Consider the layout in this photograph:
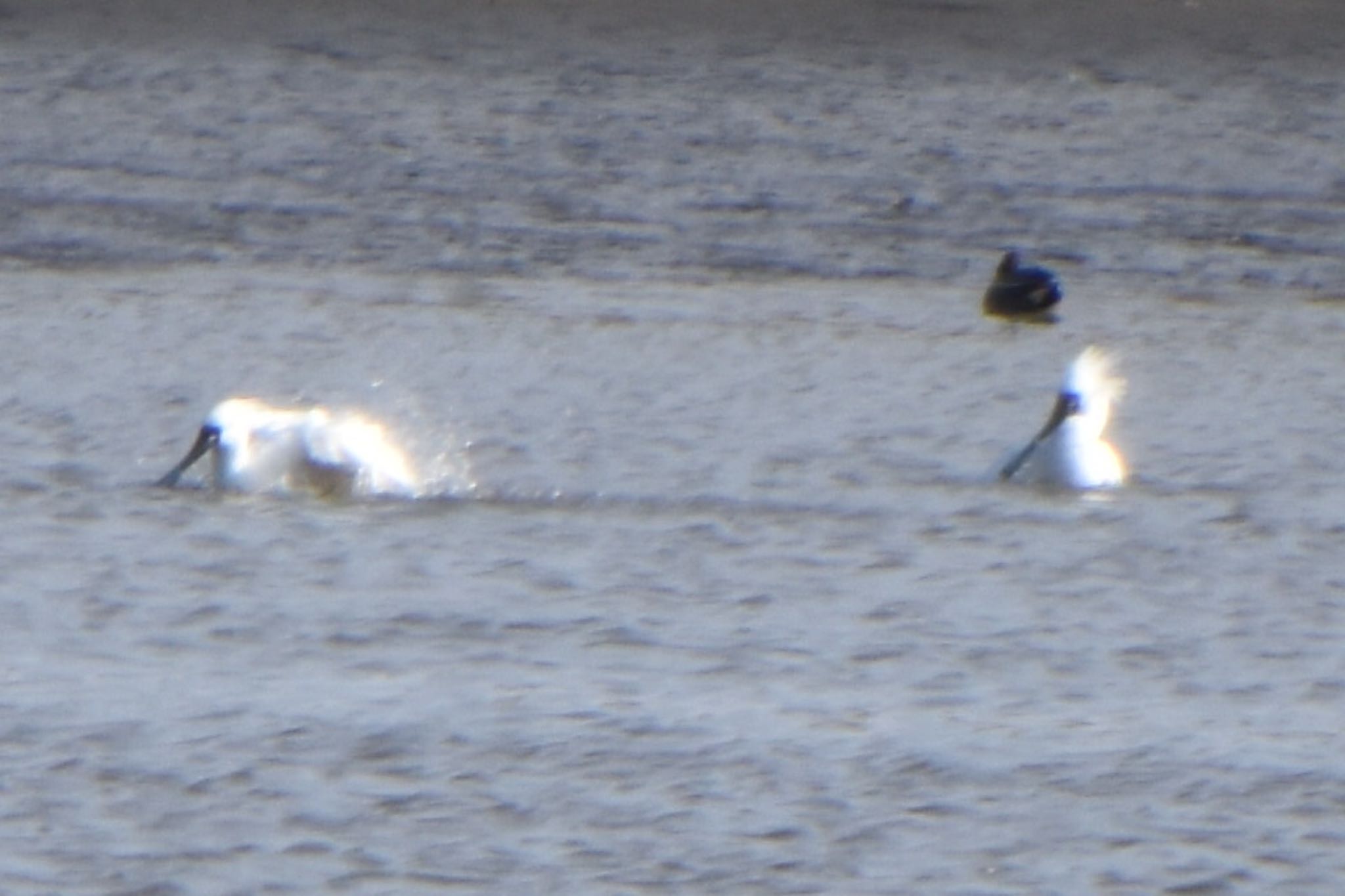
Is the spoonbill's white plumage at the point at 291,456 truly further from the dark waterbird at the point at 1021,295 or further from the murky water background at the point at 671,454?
the dark waterbird at the point at 1021,295

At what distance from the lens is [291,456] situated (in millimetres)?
7031

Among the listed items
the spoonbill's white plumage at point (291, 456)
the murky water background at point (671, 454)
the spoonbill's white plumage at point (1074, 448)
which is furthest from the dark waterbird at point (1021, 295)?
the spoonbill's white plumage at point (291, 456)

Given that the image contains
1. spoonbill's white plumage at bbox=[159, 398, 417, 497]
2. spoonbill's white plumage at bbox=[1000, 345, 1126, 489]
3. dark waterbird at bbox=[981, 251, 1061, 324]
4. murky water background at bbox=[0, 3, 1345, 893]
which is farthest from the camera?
dark waterbird at bbox=[981, 251, 1061, 324]

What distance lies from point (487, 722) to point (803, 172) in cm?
756

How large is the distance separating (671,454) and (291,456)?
1021mm

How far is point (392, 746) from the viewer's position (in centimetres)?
489

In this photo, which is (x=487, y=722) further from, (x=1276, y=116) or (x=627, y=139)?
(x=1276, y=116)

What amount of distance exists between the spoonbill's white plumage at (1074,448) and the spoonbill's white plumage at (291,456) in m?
1.39

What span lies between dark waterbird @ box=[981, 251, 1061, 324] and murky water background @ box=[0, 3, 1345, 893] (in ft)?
0.53

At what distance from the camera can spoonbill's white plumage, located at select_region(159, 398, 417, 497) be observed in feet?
22.9

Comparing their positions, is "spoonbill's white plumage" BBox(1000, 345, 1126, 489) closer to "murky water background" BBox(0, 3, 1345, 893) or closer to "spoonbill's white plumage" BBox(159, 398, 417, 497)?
"murky water background" BBox(0, 3, 1345, 893)

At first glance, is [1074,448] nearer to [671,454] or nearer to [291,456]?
[671,454]

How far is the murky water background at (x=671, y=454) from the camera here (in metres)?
4.61

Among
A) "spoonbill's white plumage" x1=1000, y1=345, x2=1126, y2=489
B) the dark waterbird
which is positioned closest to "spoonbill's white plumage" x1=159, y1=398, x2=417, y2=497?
"spoonbill's white plumage" x1=1000, y1=345, x2=1126, y2=489
